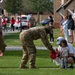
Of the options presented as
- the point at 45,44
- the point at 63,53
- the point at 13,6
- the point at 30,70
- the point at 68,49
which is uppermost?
the point at 13,6

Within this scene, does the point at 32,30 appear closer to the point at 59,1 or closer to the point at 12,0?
the point at 59,1

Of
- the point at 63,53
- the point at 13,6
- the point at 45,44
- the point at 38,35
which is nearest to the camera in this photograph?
the point at 45,44

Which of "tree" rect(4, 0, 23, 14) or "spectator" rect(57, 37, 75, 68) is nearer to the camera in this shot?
"spectator" rect(57, 37, 75, 68)

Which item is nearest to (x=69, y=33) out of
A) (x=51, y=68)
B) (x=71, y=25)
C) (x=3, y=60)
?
(x=71, y=25)

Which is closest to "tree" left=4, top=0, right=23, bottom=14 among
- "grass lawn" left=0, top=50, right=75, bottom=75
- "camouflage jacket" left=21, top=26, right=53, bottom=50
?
"grass lawn" left=0, top=50, right=75, bottom=75

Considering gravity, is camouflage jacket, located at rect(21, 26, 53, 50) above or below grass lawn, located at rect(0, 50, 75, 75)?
above

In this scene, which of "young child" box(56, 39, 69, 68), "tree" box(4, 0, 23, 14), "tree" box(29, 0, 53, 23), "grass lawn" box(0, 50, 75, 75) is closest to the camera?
"grass lawn" box(0, 50, 75, 75)

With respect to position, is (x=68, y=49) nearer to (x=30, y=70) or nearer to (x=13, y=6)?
(x=30, y=70)

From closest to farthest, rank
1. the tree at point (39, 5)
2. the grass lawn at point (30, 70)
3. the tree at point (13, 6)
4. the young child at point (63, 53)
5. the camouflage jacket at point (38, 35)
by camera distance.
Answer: the grass lawn at point (30, 70) < the camouflage jacket at point (38, 35) < the young child at point (63, 53) < the tree at point (13, 6) < the tree at point (39, 5)

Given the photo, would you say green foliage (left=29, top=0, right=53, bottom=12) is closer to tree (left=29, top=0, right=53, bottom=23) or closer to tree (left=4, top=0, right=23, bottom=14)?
tree (left=29, top=0, right=53, bottom=23)

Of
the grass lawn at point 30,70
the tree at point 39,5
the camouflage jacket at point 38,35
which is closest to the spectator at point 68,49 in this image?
the grass lawn at point 30,70

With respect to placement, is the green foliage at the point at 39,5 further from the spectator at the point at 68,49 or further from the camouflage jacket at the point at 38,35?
the camouflage jacket at the point at 38,35

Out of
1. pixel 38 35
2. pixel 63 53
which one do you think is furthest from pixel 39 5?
pixel 38 35

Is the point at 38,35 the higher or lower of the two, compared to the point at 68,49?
higher
